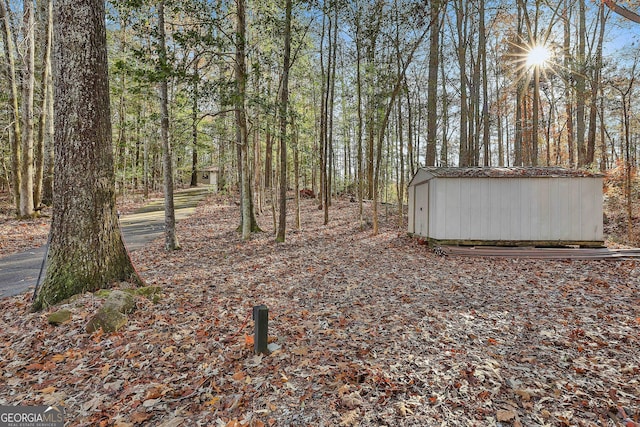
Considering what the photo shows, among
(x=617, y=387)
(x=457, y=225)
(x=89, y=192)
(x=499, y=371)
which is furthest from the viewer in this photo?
(x=457, y=225)

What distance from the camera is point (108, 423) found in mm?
2283

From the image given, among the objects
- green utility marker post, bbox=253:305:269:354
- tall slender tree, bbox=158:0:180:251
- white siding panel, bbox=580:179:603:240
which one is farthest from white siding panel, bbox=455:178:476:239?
tall slender tree, bbox=158:0:180:251

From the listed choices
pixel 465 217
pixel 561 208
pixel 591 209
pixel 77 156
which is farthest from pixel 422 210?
pixel 77 156

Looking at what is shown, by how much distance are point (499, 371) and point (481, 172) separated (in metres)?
7.63

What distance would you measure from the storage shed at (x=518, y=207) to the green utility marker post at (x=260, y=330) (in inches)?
289

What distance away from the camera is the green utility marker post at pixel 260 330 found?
3.07 metres

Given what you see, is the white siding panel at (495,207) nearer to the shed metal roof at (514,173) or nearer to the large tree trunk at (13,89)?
the shed metal roof at (514,173)

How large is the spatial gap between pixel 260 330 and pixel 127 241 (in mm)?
8568

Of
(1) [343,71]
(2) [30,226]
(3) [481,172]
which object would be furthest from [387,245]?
(2) [30,226]

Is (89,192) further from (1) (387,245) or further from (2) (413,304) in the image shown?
(1) (387,245)

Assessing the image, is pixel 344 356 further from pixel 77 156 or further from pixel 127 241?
pixel 127 241

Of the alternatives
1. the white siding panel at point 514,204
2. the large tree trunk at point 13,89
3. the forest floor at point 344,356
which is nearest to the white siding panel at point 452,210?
the white siding panel at point 514,204

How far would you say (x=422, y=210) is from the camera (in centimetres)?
1062

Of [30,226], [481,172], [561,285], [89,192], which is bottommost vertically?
[561,285]
